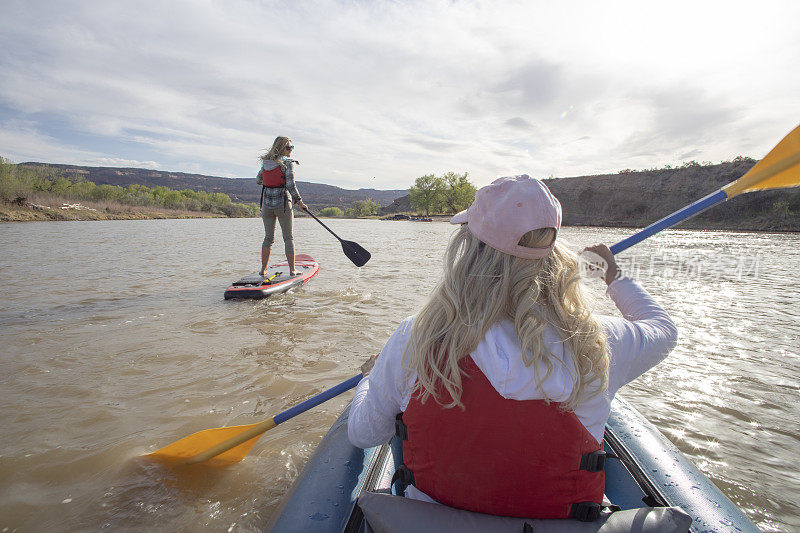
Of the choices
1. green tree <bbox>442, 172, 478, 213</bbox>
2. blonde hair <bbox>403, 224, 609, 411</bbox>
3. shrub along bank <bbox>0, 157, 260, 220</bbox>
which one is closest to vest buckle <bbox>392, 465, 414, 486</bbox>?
blonde hair <bbox>403, 224, 609, 411</bbox>

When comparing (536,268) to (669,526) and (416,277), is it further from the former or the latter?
(416,277)

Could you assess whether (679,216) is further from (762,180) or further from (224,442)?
(224,442)

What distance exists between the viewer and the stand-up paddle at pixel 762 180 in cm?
206

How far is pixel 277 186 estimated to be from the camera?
19.5 feet

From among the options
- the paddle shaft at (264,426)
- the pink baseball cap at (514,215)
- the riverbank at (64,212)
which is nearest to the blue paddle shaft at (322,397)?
the paddle shaft at (264,426)

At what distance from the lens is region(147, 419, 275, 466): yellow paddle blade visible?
84.7 inches

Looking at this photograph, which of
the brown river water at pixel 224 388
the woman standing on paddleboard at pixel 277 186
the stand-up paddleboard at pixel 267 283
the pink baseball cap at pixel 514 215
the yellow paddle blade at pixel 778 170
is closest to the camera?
the pink baseball cap at pixel 514 215

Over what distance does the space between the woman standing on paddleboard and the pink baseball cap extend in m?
5.02

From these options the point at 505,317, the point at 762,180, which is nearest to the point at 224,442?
the point at 505,317

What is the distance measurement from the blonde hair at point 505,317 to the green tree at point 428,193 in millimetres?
68942

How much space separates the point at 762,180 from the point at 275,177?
5.33 m

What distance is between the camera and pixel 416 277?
7.98 metres

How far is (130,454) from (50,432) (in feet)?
1.98

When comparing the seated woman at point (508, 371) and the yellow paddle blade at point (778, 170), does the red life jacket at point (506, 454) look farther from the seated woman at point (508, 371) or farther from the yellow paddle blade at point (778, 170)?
the yellow paddle blade at point (778, 170)
